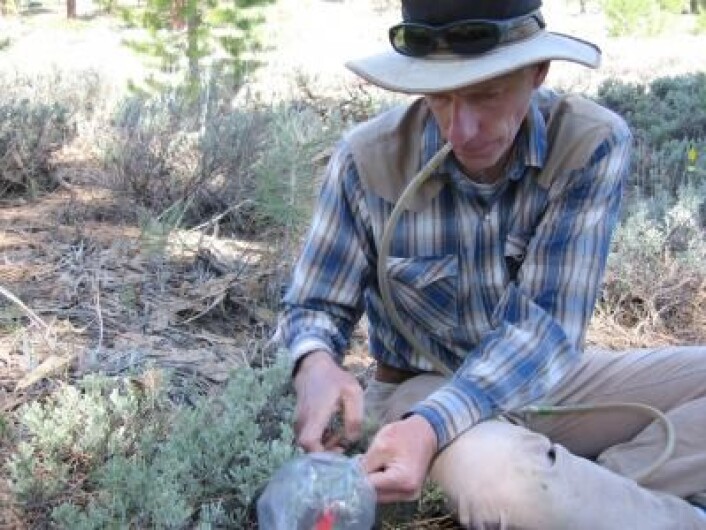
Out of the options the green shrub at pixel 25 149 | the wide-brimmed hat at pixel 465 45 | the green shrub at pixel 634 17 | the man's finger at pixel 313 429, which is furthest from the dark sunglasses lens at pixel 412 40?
the green shrub at pixel 634 17

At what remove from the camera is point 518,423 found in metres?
2.61

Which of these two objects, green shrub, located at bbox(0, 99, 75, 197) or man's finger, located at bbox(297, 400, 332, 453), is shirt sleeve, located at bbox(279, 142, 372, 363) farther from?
green shrub, located at bbox(0, 99, 75, 197)

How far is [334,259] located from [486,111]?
0.56 meters

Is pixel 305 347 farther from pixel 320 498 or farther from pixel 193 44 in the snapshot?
pixel 193 44

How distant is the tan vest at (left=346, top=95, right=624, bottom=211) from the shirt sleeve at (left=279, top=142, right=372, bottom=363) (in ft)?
0.17

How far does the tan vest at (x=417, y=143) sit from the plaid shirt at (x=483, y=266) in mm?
23

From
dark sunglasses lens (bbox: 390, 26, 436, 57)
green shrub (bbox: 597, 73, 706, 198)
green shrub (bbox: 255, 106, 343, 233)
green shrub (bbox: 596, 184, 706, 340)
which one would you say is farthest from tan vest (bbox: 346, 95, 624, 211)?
green shrub (bbox: 597, 73, 706, 198)

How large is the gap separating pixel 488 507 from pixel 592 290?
0.55 metres

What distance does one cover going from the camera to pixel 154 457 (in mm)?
2354

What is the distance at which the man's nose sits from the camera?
2.16 m

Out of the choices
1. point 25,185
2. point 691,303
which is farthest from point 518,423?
point 25,185

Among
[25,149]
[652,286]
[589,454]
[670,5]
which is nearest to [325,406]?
[589,454]

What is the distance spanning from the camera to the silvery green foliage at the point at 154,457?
2109mm

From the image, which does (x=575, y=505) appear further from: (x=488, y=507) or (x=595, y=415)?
(x=595, y=415)
